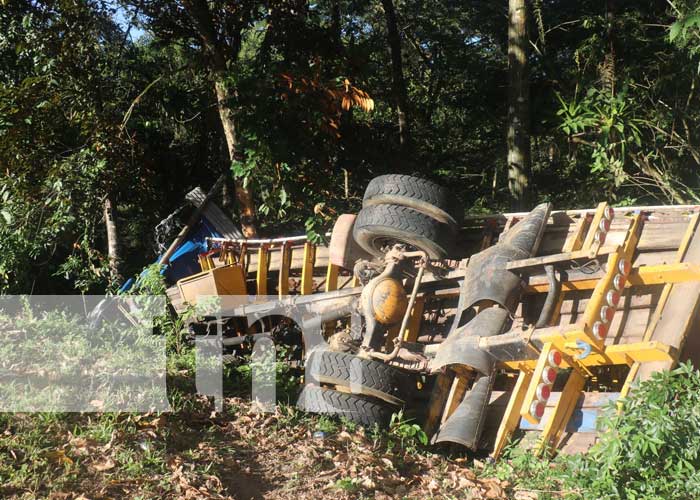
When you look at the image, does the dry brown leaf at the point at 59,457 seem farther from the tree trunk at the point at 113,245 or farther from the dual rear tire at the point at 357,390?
the tree trunk at the point at 113,245

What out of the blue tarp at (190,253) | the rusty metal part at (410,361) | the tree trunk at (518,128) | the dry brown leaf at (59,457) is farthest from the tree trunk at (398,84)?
the dry brown leaf at (59,457)

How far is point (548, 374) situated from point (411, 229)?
186cm

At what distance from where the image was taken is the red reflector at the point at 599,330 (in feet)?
16.9

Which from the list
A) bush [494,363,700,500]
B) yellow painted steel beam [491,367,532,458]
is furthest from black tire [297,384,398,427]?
bush [494,363,700,500]

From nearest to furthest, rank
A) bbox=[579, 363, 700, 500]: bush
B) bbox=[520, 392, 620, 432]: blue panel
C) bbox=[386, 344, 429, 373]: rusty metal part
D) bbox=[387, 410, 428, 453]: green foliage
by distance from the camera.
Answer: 1. bbox=[579, 363, 700, 500]: bush
2. bbox=[520, 392, 620, 432]: blue panel
3. bbox=[387, 410, 428, 453]: green foliage
4. bbox=[386, 344, 429, 373]: rusty metal part

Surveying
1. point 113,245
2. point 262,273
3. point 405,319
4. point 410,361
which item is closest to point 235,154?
point 262,273

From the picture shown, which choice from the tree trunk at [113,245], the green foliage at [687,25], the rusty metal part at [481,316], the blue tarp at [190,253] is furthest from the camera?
the tree trunk at [113,245]

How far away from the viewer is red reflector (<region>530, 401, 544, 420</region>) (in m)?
4.90

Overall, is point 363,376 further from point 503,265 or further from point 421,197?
point 421,197

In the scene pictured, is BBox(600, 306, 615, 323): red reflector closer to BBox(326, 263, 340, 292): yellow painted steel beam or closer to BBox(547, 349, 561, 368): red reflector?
BBox(547, 349, 561, 368): red reflector

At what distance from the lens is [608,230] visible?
6.09 metres

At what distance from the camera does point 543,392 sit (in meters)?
4.95

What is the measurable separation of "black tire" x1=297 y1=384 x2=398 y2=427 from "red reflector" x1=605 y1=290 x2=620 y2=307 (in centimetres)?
179

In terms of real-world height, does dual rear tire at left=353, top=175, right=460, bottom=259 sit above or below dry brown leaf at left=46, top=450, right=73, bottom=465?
above
